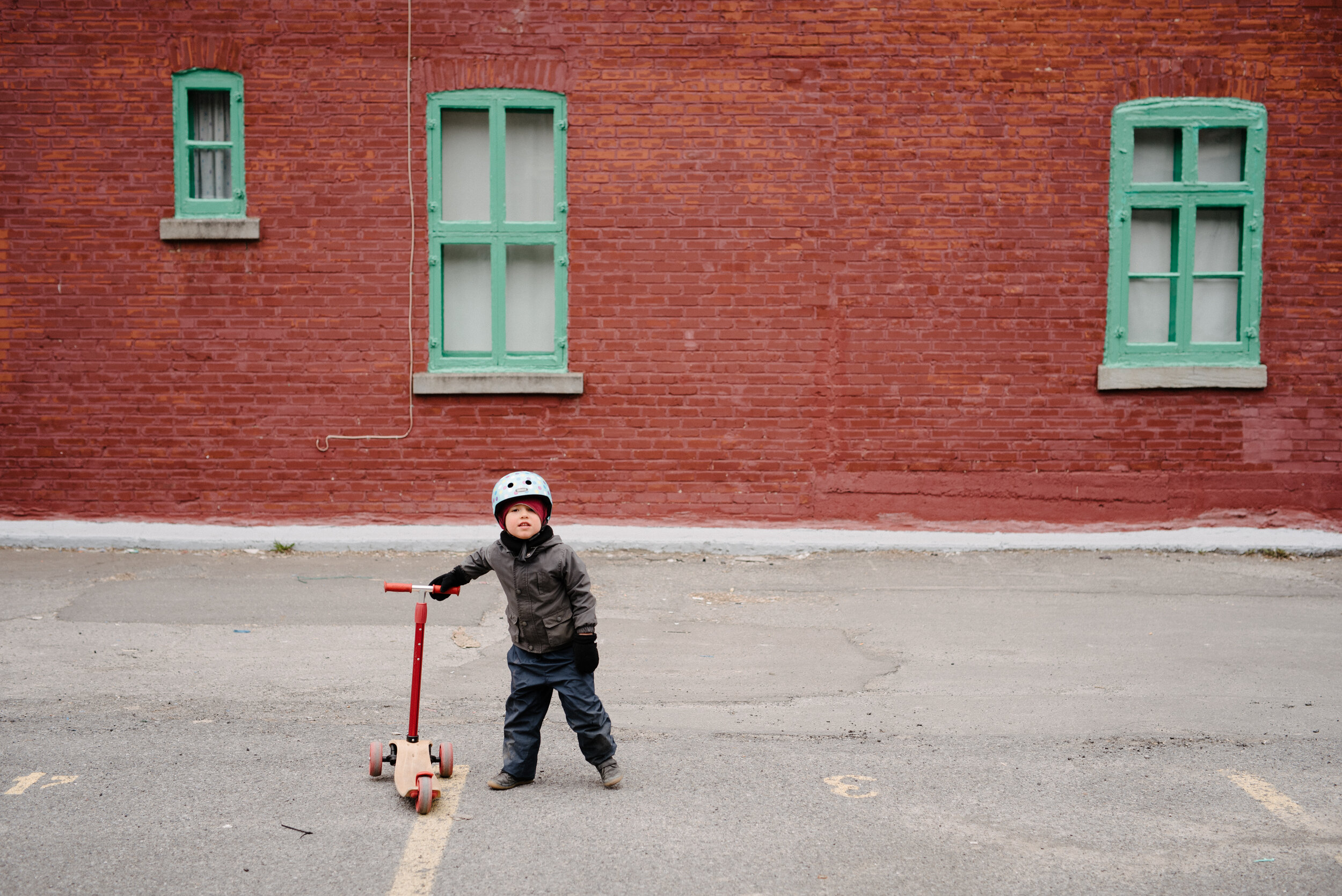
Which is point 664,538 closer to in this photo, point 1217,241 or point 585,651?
point 585,651

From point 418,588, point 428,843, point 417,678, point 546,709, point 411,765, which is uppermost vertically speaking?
point 418,588

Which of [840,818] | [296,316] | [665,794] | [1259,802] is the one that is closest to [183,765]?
[665,794]

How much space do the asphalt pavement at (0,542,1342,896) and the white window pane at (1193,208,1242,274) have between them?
109 inches

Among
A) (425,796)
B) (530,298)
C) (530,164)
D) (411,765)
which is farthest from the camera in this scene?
(530,298)

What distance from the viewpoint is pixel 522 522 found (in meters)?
4.00

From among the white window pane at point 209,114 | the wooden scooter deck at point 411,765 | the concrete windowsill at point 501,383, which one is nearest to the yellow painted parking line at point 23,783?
the wooden scooter deck at point 411,765

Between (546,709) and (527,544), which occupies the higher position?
(527,544)

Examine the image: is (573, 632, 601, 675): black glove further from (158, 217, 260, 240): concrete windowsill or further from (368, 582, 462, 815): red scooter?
(158, 217, 260, 240): concrete windowsill

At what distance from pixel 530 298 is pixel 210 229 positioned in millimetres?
2647

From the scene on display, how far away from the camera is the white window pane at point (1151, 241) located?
912 cm

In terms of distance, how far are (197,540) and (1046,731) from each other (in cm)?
683

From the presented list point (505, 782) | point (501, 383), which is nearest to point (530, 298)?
point (501, 383)

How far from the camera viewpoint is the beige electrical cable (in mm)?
8734

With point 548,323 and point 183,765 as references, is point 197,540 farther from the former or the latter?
point 183,765
